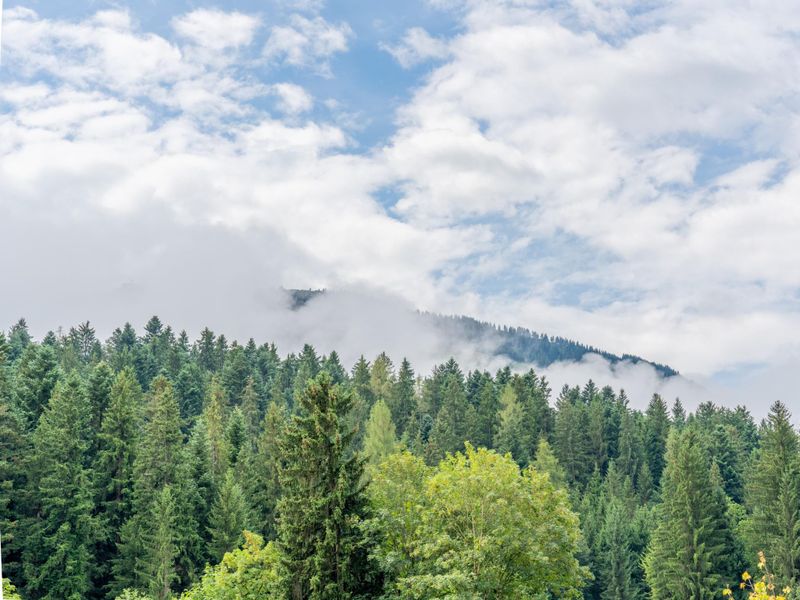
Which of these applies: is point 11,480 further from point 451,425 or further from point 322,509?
point 451,425

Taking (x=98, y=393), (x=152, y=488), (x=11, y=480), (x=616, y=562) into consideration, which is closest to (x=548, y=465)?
(x=616, y=562)

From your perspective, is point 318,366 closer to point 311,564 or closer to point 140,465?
point 140,465

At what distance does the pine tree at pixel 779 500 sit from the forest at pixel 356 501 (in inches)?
6.8

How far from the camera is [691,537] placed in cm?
6259

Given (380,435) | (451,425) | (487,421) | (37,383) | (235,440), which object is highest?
(487,421)

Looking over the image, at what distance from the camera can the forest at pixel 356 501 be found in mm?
31531

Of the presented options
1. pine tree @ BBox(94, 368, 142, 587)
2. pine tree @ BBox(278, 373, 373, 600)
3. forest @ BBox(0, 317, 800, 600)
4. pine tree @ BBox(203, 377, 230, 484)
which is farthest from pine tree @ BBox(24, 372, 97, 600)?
pine tree @ BBox(278, 373, 373, 600)

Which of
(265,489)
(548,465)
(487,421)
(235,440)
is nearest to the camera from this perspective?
(265,489)

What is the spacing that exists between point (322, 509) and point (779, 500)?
46411 mm

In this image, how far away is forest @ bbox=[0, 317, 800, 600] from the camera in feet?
103

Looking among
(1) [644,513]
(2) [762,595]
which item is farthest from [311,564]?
(1) [644,513]

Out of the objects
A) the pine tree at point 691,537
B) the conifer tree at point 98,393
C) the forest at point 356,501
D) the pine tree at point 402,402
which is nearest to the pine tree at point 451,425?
the forest at point 356,501

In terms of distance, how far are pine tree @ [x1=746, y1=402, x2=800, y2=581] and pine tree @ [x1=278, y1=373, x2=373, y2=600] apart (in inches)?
1696

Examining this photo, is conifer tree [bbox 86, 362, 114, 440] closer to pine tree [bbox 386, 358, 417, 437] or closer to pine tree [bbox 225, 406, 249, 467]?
pine tree [bbox 225, 406, 249, 467]
